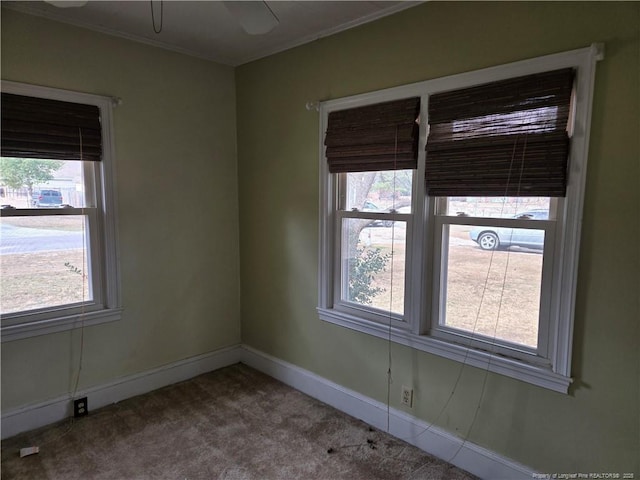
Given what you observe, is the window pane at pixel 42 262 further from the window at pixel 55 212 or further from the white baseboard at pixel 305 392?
the white baseboard at pixel 305 392

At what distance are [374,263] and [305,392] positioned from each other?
116cm

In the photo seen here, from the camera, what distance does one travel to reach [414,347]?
2.37m

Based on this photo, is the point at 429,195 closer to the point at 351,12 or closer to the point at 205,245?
the point at 351,12

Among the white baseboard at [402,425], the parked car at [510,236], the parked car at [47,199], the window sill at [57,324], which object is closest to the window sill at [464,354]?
the white baseboard at [402,425]

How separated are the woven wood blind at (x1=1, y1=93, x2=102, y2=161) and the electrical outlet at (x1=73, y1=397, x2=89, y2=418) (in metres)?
1.58

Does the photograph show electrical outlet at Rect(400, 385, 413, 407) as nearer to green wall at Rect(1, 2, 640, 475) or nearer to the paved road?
green wall at Rect(1, 2, 640, 475)

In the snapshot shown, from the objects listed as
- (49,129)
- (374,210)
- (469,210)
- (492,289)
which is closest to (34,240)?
(49,129)

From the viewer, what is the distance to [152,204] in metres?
2.93

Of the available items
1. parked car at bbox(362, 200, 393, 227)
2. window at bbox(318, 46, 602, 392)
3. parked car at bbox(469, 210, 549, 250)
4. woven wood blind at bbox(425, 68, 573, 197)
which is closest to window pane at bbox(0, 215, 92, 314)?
window at bbox(318, 46, 602, 392)

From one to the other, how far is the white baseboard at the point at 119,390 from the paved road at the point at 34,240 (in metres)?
0.97

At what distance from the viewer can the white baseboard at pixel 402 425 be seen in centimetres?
206

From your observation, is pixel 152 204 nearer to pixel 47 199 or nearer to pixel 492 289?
pixel 47 199

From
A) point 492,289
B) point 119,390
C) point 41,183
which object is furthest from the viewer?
point 119,390

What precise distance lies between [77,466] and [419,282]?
2131mm
